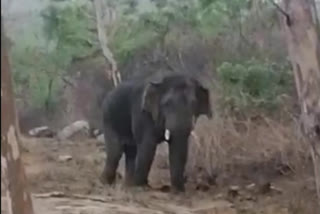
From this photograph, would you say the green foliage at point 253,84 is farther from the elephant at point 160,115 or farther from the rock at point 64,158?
the rock at point 64,158

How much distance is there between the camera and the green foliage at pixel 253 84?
7613mm

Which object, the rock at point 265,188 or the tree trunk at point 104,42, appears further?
the tree trunk at point 104,42

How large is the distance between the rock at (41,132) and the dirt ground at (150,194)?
4.83 feet

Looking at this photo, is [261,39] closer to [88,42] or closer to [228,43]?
[228,43]

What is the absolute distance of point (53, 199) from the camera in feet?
19.8

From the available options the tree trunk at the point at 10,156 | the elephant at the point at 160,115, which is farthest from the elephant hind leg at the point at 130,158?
Result: the tree trunk at the point at 10,156

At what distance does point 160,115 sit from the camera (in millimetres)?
6898

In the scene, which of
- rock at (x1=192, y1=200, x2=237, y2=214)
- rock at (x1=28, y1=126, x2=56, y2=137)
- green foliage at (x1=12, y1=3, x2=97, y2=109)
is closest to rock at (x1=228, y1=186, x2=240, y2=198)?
rock at (x1=192, y1=200, x2=237, y2=214)

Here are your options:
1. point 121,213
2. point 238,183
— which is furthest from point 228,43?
point 121,213

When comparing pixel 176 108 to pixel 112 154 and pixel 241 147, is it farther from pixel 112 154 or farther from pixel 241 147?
pixel 241 147

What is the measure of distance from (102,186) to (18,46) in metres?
3.31

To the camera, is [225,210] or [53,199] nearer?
[53,199]

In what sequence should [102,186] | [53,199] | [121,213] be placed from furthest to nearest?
[102,186] < [53,199] < [121,213]

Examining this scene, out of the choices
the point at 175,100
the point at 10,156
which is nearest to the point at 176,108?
the point at 175,100
